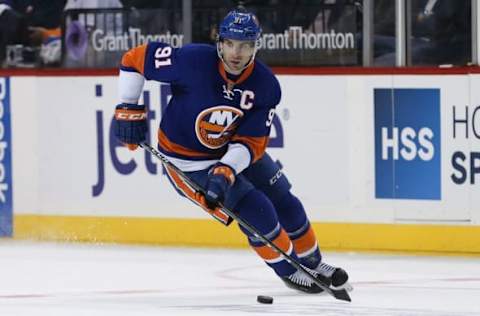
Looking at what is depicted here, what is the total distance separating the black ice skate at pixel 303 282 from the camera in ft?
18.9

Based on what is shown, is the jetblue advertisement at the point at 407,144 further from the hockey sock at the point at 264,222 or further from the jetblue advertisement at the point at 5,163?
the jetblue advertisement at the point at 5,163

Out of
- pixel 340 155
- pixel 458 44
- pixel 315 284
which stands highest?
pixel 458 44

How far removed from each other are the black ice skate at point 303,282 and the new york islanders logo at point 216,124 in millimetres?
623

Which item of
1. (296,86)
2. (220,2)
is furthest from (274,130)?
(220,2)

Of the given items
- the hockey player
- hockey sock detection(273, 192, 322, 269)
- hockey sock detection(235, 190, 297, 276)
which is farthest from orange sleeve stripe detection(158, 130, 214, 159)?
hockey sock detection(273, 192, 322, 269)

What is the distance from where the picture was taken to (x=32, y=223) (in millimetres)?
7812

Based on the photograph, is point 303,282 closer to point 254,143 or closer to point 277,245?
point 277,245

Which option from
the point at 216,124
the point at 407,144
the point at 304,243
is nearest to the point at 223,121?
the point at 216,124

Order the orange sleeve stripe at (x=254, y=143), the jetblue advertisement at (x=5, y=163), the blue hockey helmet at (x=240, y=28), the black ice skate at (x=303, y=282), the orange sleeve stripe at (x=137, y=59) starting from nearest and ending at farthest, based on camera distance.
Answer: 1. the blue hockey helmet at (x=240, y=28)
2. the orange sleeve stripe at (x=254, y=143)
3. the orange sleeve stripe at (x=137, y=59)
4. the black ice skate at (x=303, y=282)
5. the jetblue advertisement at (x=5, y=163)

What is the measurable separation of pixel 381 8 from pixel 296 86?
60 centimetres

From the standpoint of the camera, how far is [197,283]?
247 inches

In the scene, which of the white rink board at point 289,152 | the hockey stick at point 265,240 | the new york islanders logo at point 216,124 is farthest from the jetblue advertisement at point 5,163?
the new york islanders logo at point 216,124

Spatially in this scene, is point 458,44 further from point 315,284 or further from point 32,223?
point 32,223

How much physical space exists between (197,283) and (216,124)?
977mm
